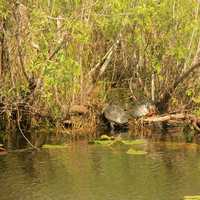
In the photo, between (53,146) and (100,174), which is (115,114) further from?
(100,174)

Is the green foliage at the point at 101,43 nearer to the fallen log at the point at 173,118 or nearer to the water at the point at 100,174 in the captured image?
the fallen log at the point at 173,118

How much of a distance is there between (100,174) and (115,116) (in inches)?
197

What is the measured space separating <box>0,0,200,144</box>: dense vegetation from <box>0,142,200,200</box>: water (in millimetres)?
1357

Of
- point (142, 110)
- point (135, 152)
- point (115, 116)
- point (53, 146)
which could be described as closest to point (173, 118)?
point (142, 110)

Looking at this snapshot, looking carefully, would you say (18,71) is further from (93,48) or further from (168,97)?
(168,97)

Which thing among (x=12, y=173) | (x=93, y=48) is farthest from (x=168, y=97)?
(x=12, y=173)

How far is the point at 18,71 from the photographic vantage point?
1298 centimetres

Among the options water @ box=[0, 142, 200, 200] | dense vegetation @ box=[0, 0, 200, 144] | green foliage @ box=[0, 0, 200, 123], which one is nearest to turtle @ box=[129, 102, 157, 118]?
dense vegetation @ box=[0, 0, 200, 144]

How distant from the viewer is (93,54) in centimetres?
1477

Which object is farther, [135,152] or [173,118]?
[173,118]

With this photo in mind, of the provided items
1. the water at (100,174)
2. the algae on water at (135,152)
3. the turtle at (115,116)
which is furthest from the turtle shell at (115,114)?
the algae on water at (135,152)

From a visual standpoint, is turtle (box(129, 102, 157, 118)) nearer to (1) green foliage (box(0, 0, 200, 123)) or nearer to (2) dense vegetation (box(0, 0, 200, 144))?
(2) dense vegetation (box(0, 0, 200, 144))

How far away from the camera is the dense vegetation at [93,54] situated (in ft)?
37.9

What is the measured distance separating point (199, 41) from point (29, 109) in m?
4.35
